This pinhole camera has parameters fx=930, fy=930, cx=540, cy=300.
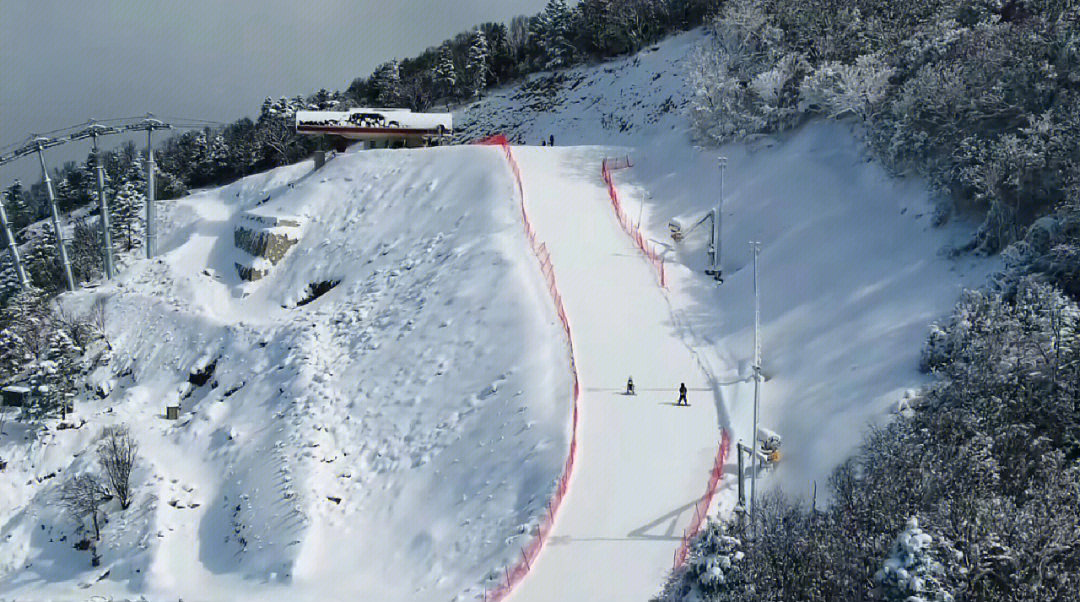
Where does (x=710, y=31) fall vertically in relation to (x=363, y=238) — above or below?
above

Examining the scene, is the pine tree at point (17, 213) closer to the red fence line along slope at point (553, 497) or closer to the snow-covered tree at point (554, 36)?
the snow-covered tree at point (554, 36)

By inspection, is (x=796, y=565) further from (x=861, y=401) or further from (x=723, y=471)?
(x=861, y=401)

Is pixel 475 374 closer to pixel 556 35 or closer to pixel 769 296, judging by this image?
pixel 769 296

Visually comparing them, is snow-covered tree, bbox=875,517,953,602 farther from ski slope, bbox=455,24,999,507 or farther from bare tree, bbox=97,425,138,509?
bare tree, bbox=97,425,138,509

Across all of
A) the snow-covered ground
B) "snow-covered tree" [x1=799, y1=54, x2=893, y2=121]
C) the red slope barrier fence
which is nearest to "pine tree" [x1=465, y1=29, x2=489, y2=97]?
the snow-covered ground

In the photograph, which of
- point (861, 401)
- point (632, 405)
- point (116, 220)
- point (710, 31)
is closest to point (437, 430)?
point (632, 405)

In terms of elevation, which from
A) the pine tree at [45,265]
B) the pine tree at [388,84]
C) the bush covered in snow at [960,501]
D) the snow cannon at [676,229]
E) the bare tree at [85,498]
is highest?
the pine tree at [388,84]

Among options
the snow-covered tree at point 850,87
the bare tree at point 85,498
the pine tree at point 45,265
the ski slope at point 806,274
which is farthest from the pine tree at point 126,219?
the snow-covered tree at point 850,87
